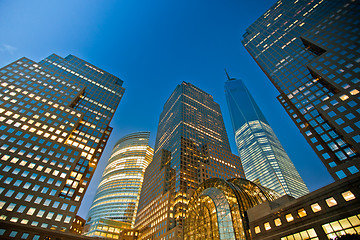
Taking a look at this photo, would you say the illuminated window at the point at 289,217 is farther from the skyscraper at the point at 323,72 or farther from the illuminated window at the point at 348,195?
the skyscraper at the point at 323,72

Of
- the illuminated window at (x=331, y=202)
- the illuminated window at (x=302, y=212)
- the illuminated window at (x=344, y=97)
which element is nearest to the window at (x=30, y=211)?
the illuminated window at (x=302, y=212)

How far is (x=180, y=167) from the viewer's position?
348ft

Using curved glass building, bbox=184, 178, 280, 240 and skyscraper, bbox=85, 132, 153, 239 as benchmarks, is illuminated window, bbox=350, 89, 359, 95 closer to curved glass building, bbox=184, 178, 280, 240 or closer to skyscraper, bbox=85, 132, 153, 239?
curved glass building, bbox=184, 178, 280, 240

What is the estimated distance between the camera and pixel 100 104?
112 metres

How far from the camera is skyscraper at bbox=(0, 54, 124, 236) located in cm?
6166

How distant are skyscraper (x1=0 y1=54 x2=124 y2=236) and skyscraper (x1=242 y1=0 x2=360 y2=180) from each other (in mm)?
92260

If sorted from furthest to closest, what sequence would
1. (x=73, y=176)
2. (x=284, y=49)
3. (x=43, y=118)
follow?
1. (x=284, y=49)
2. (x=43, y=118)
3. (x=73, y=176)

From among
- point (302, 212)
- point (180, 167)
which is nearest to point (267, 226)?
point (302, 212)

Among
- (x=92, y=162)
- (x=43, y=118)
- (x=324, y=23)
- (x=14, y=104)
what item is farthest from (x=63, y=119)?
(x=324, y=23)

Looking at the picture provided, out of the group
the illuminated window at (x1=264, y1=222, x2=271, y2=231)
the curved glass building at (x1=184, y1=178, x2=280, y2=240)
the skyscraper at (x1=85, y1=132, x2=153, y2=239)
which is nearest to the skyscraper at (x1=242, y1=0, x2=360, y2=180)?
the curved glass building at (x1=184, y1=178, x2=280, y2=240)

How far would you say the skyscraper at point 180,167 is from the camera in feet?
301

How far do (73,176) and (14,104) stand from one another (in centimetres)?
4171

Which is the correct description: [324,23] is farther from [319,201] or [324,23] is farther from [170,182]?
[170,182]

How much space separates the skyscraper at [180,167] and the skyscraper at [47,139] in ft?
132
